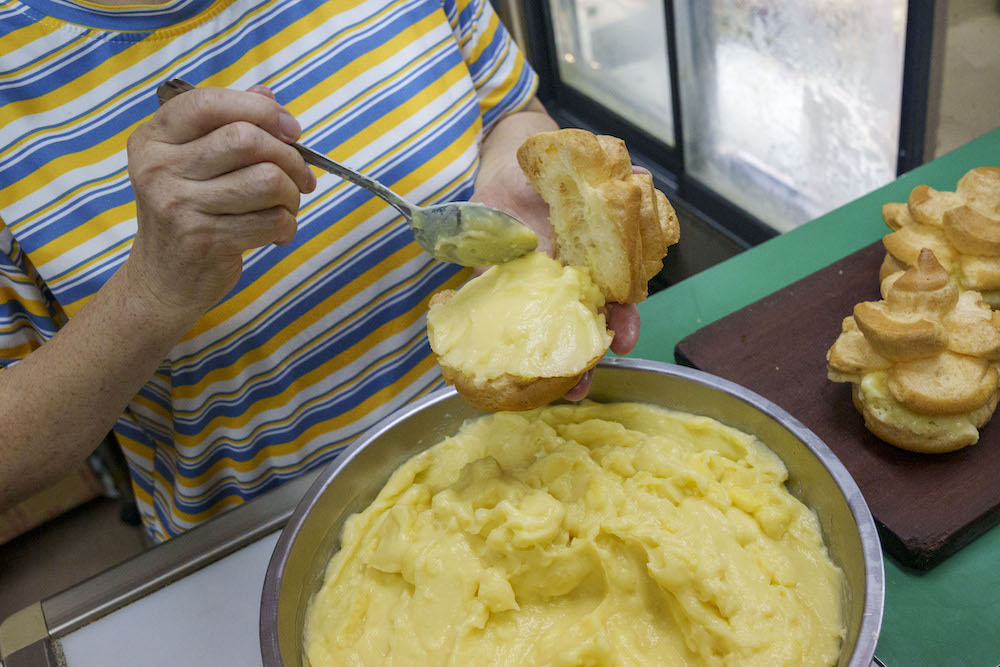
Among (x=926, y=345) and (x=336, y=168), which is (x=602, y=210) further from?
(x=926, y=345)

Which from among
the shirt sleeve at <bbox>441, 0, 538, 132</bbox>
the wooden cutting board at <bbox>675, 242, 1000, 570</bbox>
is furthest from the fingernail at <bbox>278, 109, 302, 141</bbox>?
the wooden cutting board at <bbox>675, 242, 1000, 570</bbox>

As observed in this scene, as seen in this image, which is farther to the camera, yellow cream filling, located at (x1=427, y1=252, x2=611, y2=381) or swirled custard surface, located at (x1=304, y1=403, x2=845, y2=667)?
yellow cream filling, located at (x1=427, y1=252, x2=611, y2=381)

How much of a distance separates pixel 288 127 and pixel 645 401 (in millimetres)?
704

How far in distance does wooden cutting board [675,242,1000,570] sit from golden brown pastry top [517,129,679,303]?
15.8 inches

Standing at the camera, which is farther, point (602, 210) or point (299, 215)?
point (299, 215)

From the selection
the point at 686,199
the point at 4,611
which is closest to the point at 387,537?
the point at 4,611

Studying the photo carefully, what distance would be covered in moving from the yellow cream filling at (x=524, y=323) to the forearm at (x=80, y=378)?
405 millimetres

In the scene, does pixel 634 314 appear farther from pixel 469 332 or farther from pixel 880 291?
pixel 880 291

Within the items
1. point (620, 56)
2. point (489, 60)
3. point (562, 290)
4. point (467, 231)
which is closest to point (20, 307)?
point (467, 231)

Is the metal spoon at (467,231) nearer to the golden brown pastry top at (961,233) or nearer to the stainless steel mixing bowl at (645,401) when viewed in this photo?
the stainless steel mixing bowl at (645,401)

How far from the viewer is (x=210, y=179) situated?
1.10 meters

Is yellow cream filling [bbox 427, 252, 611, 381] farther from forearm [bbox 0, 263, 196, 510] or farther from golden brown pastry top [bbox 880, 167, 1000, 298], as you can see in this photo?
golden brown pastry top [bbox 880, 167, 1000, 298]

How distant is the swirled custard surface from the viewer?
3.46 feet

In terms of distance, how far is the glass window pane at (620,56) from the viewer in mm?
4023
